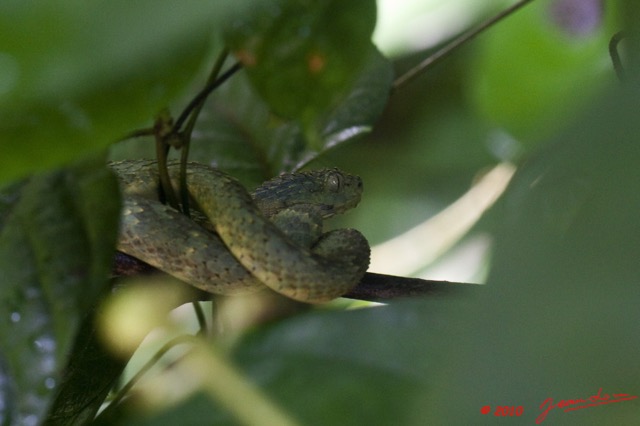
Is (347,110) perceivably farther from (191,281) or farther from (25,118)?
(25,118)

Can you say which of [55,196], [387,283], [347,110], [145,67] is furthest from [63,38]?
[347,110]

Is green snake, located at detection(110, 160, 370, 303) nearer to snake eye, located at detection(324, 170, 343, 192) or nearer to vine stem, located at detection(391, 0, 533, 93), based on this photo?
snake eye, located at detection(324, 170, 343, 192)

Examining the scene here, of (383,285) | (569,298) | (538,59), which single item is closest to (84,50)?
(569,298)

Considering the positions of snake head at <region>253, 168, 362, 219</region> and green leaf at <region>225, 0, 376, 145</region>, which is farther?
snake head at <region>253, 168, 362, 219</region>

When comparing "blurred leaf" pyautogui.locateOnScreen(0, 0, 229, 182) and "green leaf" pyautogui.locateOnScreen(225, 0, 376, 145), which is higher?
"blurred leaf" pyautogui.locateOnScreen(0, 0, 229, 182)

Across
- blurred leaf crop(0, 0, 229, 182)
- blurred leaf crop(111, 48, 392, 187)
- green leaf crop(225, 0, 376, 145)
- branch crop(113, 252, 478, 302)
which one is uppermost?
blurred leaf crop(0, 0, 229, 182)

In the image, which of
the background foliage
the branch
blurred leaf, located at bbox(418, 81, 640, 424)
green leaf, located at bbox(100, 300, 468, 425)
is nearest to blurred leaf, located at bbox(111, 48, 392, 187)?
the background foliage
